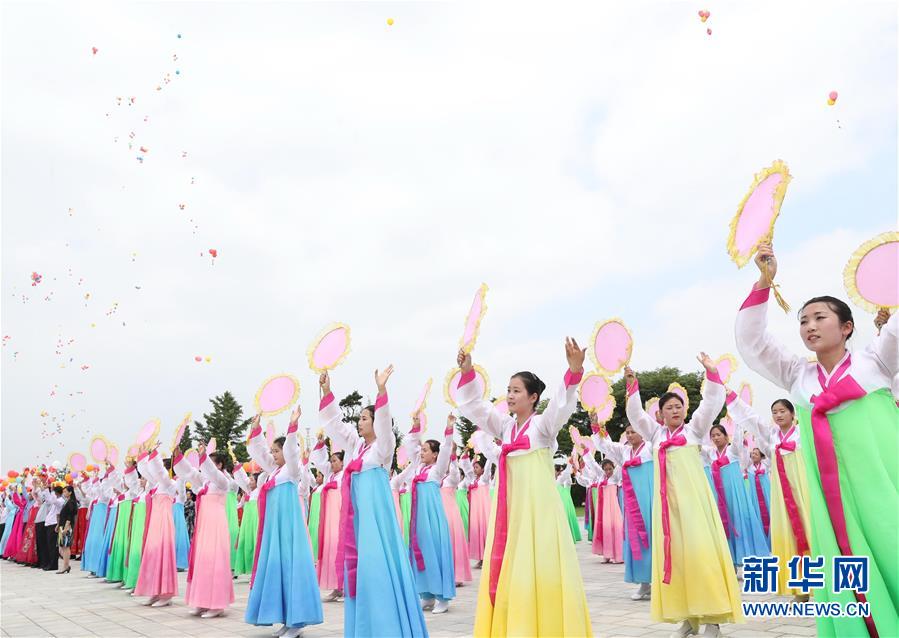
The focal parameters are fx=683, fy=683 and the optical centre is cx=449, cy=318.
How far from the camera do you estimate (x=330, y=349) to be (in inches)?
233

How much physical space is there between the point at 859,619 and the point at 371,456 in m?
3.57

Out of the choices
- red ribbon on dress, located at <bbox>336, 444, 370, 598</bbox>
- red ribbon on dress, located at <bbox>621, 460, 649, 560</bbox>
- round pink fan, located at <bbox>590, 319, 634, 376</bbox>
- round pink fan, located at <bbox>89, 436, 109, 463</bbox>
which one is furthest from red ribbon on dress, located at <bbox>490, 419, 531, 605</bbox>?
round pink fan, located at <bbox>89, 436, 109, 463</bbox>

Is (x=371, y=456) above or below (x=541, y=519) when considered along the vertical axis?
above

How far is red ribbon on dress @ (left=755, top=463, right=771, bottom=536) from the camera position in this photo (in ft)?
36.6

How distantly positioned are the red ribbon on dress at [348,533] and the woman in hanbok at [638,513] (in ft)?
11.1

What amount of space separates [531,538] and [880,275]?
2.42m

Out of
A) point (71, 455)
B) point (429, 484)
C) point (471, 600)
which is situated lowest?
point (471, 600)

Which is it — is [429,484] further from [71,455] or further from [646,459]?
[71,455]

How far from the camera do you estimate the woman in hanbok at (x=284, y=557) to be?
655 centimetres

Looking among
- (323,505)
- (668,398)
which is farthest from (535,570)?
(323,505)

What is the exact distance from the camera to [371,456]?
5559 millimetres

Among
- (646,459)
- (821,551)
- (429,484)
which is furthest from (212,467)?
(821,551)

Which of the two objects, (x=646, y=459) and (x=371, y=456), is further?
(x=646, y=459)

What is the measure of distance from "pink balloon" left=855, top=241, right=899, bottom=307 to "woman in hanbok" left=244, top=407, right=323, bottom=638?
508 cm
